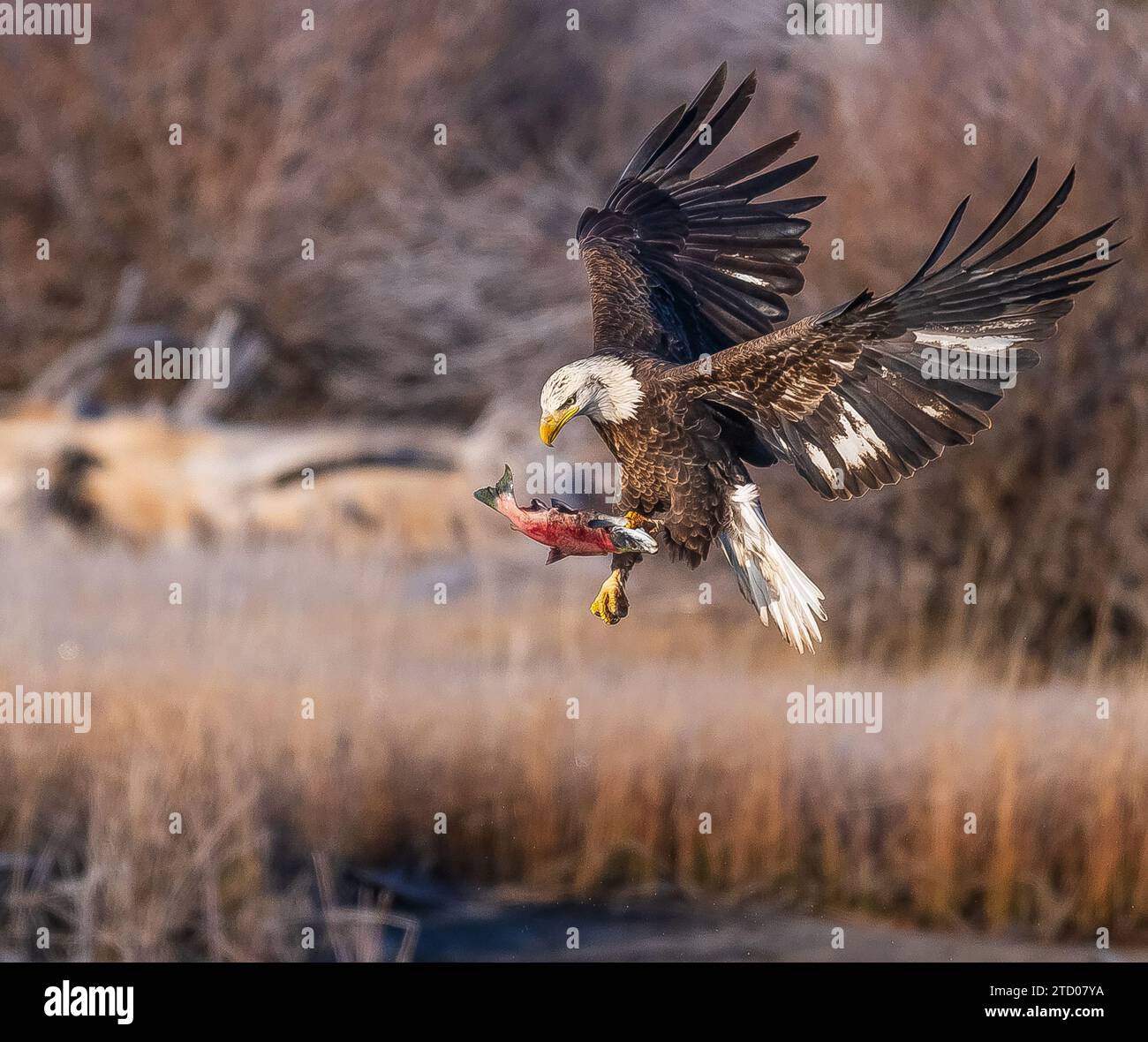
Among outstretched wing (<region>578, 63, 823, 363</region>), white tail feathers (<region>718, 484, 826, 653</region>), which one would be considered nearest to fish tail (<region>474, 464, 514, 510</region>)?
white tail feathers (<region>718, 484, 826, 653</region>)

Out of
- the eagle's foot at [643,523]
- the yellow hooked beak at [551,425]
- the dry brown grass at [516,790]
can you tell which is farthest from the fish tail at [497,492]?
the dry brown grass at [516,790]

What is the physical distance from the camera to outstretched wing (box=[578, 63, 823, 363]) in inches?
150

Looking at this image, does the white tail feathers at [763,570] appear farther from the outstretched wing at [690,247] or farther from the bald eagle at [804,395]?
the outstretched wing at [690,247]

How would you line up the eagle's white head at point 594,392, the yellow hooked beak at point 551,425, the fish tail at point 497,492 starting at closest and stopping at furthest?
1. the fish tail at point 497,492
2. the yellow hooked beak at point 551,425
3. the eagle's white head at point 594,392

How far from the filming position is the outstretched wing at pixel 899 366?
287cm

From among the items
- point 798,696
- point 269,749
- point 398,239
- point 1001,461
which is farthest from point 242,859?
point 398,239

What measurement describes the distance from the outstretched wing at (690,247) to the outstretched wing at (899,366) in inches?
23.7

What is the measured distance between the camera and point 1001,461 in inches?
338

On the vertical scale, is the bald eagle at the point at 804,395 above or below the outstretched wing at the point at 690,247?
below

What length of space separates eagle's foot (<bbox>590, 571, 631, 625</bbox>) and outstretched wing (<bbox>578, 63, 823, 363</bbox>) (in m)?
0.74

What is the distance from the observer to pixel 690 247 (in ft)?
13.6

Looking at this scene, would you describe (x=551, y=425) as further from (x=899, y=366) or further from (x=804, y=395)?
(x=899, y=366)

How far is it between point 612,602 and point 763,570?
41cm

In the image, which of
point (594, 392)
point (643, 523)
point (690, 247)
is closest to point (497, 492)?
point (594, 392)
